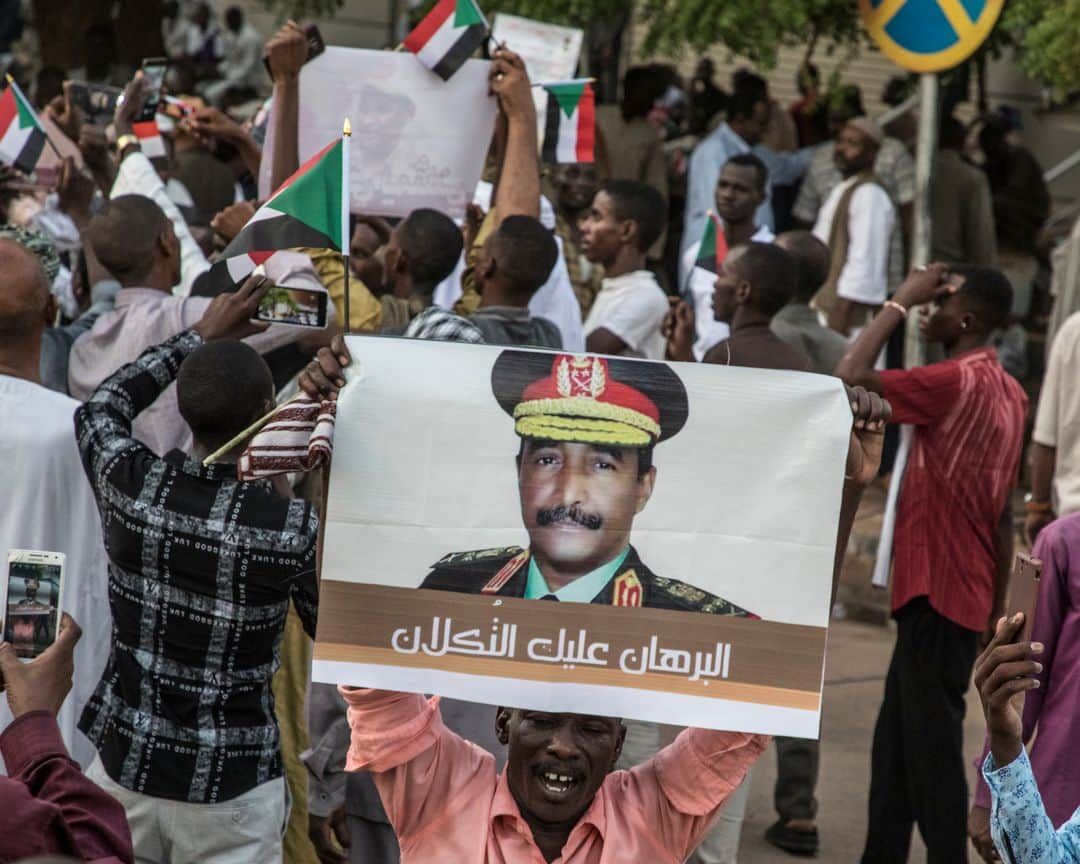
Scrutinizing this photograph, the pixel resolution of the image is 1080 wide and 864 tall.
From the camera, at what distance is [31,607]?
3.25m

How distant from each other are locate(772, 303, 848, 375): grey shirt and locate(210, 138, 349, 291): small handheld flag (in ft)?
10.5

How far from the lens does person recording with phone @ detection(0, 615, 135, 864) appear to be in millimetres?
2686

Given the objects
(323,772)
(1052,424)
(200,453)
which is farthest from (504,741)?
(1052,424)

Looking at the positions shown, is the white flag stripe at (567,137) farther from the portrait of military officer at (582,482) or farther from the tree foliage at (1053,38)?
the portrait of military officer at (582,482)

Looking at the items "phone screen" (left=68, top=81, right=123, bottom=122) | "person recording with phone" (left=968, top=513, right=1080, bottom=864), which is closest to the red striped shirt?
"person recording with phone" (left=968, top=513, right=1080, bottom=864)

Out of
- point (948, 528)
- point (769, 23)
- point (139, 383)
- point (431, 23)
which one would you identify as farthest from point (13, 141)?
point (769, 23)

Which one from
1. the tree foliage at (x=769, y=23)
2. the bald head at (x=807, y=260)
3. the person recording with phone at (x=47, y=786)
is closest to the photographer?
the person recording with phone at (x=47, y=786)

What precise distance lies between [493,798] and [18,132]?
4944mm

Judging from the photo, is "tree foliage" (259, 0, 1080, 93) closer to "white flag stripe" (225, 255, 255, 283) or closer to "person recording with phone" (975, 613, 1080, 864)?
"white flag stripe" (225, 255, 255, 283)

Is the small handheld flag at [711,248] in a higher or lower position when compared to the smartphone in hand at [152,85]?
lower

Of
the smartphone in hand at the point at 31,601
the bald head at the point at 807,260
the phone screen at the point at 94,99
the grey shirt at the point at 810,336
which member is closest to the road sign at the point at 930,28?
the bald head at the point at 807,260

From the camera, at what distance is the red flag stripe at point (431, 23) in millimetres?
6527

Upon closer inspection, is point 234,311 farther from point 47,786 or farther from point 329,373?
point 47,786

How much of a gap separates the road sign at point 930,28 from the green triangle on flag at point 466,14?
237 centimetres
